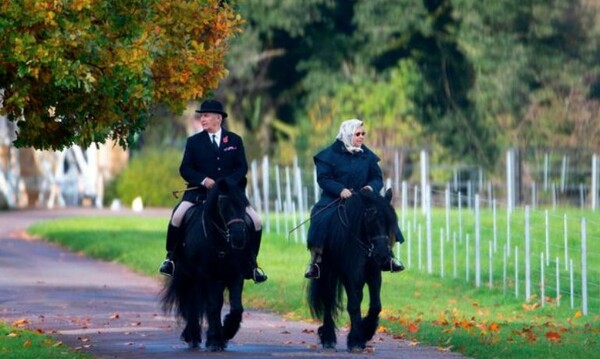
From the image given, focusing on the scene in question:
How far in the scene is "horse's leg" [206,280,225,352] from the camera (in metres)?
18.8

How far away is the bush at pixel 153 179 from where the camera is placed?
67.6m

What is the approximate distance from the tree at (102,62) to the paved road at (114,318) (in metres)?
2.15

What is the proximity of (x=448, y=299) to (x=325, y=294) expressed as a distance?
342 inches

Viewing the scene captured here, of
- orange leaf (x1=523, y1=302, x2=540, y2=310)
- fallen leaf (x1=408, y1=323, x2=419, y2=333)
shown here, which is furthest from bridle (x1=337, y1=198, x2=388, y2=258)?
orange leaf (x1=523, y1=302, x2=540, y2=310)

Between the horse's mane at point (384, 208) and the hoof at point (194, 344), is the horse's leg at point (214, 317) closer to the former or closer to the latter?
the hoof at point (194, 344)

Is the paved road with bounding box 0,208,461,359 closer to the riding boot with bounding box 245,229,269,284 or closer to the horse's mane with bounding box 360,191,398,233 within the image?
the riding boot with bounding box 245,229,269,284

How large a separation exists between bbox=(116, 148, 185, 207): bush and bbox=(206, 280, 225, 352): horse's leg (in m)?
48.1

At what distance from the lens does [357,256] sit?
62.6ft

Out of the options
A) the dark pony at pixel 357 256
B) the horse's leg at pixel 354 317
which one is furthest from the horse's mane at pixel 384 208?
the horse's leg at pixel 354 317

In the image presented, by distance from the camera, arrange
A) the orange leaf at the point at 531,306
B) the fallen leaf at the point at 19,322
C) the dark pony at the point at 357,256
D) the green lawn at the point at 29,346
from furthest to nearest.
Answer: the orange leaf at the point at 531,306 < the fallen leaf at the point at 19,322 < the dark pony at the point at 357,256 < the green lawn at the point at 29,346

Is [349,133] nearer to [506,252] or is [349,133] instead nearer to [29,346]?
[29,346]

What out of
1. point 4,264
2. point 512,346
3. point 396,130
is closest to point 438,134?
point 396,130

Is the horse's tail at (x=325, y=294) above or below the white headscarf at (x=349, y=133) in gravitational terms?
below

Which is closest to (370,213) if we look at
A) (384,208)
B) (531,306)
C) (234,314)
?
(384,208)
